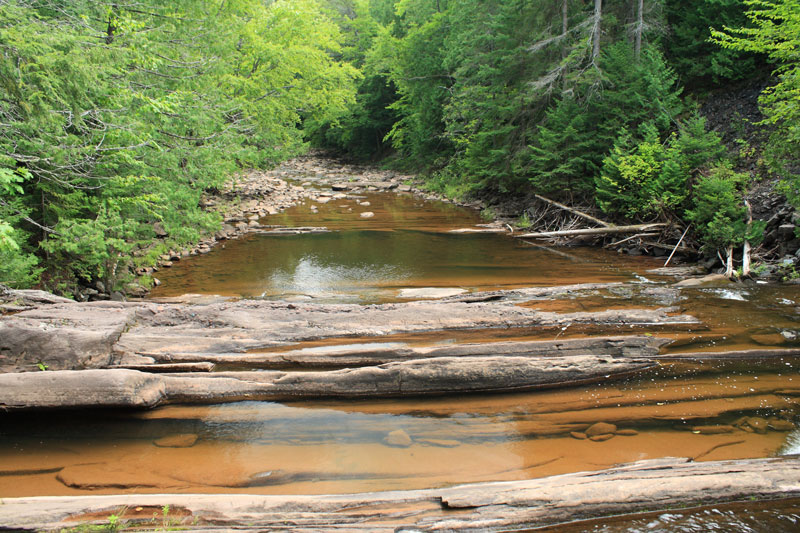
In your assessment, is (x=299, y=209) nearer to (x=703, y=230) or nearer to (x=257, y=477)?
(x=703, y=230)

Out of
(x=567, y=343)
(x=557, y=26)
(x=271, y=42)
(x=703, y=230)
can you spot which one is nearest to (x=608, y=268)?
(x=703, y=230)

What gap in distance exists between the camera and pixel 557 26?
17438mm

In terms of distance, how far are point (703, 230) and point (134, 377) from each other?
11555 millimetres

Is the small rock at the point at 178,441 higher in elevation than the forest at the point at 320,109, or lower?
lower

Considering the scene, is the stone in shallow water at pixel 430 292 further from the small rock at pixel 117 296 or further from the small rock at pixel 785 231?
the small rock at pixel 785 231

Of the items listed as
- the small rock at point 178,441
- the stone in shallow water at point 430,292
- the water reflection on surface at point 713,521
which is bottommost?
the small rock at point 178,441

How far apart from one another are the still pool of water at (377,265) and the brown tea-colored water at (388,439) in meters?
4.34

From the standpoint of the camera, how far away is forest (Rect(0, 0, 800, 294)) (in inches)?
245

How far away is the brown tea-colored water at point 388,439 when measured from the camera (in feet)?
12.4

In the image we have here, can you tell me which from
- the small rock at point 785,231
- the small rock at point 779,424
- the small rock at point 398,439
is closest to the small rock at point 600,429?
the small rock at point 779,424

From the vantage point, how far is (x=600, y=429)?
4.39m

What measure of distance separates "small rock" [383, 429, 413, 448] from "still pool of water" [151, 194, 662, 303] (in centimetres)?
447

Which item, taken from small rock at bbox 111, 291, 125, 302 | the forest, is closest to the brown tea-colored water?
the forest

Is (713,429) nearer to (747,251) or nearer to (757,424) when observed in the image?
(757,424)
